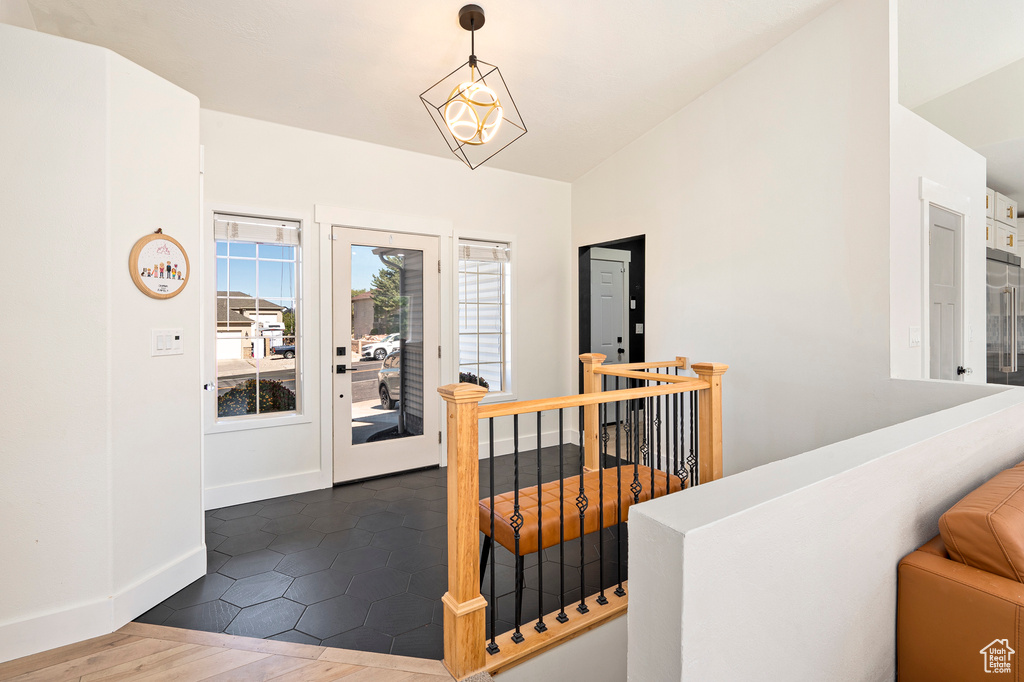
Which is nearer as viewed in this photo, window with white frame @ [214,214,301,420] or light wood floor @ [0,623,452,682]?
light wood floor @ [0,623,452,682]

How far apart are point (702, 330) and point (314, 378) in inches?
121

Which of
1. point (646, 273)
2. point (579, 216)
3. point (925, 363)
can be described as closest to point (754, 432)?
point (925, 363)

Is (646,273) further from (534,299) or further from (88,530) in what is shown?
(88,530)

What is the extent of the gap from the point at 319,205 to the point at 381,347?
1222 mm

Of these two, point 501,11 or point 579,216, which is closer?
point 501,11

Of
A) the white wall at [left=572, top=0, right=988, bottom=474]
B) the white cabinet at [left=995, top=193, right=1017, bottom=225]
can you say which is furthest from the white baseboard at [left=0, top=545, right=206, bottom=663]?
the white cabinet at [left=995, top=193, right=1017, bottom=225]

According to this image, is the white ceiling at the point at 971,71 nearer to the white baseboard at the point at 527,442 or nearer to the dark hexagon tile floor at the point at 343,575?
the dark hexagon tile floor at the point at 343,575

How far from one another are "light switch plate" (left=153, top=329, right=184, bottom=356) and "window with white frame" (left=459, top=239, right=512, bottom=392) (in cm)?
233

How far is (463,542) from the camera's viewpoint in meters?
1.68

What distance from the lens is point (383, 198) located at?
12.6ft

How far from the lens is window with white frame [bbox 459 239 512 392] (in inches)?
171

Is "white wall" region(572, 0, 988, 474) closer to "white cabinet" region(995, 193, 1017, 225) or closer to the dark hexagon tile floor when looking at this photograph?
the dark hexagon tile floor

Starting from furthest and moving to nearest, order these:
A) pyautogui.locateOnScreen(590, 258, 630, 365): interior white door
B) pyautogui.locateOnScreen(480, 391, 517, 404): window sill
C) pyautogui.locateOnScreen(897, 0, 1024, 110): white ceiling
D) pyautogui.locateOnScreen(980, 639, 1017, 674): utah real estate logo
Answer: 1. pyautogui.locateOnScreen(590, 258, 630, 365): interior white door
2. pyautogui.locateOnScreen(480, 391, 517, 404): window sill
3. pyautogui.locateOnScreen(897, 0, 1024, 110): white ceiling
4. pyautogui.locateOnScreen(980, 639, 1017, 674): utah real estate logo

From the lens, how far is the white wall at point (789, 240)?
102 inches
